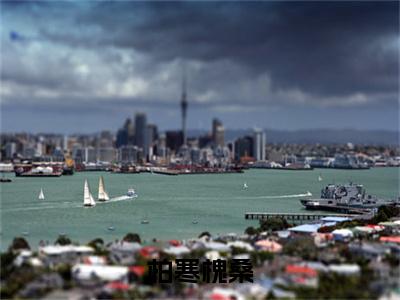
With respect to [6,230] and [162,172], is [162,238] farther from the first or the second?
[162,172]

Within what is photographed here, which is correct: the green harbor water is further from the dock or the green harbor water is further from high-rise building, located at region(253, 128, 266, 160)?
high-rise building, located at region(253, 128, 266, 160)

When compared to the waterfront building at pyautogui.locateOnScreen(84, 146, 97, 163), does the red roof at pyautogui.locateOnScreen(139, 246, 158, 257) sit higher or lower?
lower

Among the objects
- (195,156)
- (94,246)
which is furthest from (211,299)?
(195,156)

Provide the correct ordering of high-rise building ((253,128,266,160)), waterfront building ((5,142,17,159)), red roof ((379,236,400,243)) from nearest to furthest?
1. red roof ((379,236,400,243))
2. waterfront building ((5,142,17,159))
3. high-rise building ((253,128,266,160))

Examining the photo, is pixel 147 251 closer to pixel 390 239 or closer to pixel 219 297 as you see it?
pixel 219 297

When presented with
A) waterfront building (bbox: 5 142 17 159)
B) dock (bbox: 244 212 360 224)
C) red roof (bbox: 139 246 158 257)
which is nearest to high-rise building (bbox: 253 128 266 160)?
waterfront building (bbox: 5 142 17 159)

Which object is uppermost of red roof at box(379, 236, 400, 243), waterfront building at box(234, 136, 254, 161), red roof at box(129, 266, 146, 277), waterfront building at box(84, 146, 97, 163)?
waterfront building at box(234, 136, 254, 161)

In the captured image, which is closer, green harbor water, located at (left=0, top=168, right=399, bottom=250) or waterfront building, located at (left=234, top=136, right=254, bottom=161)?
green harbor water, located at (left=0, top=168, right=399, bottom=250)
